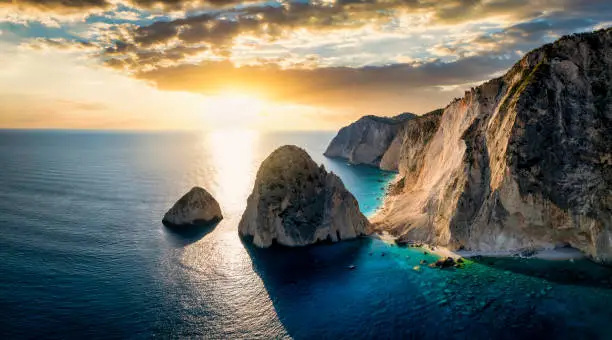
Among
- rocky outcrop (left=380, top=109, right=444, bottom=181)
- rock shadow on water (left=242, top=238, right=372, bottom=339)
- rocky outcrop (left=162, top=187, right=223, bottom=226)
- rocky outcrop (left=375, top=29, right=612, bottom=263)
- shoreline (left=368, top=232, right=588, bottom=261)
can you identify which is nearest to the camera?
rock shadow on water (left=242, top=238, right=372, bottom=339)

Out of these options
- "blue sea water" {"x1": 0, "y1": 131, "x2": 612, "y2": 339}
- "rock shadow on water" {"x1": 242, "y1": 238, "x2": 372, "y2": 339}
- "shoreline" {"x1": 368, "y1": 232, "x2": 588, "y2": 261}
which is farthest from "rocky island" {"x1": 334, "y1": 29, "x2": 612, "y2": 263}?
"rock shadow on water" {"x1": 242, "y1": 238, "x2": 372, "y2": 339}

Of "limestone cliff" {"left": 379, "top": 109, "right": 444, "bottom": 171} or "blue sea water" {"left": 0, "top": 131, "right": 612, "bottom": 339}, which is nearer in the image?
"blue sea water" {"left": 0, "top": 131, "right": 612, "bottom": 339}

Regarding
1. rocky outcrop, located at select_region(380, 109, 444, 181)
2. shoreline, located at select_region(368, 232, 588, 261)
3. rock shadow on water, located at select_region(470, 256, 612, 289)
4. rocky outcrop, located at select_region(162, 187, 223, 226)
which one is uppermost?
rocky outcrop, located at select_region(380, 109, 444, 181)

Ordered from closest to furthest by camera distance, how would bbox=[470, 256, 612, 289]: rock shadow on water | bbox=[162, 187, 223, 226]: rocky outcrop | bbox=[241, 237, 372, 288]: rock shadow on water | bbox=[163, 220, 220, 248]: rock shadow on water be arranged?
1. bbox=[470, 256, 612, 289]: rock shadow on water
2. bbox=[241, 237, 372, 288]: rock shadow on water
3. bbox=[163, 220, 220, 248]: rock shadow on water
4. bbox=[162, 187, 223, 226]: rocky outcrop

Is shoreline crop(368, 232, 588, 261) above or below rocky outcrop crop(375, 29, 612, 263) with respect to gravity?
below

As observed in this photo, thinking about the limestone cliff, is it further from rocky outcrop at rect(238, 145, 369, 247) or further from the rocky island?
rocky outcrop at rect(238, 145, 369, 247)

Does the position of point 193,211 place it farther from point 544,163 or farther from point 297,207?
point 544,163

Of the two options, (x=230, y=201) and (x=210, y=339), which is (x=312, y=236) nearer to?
(x=210, y=339)
